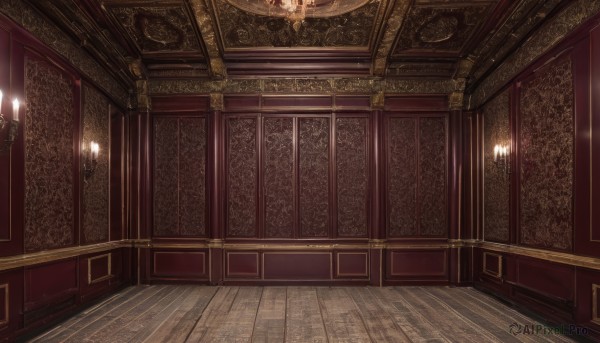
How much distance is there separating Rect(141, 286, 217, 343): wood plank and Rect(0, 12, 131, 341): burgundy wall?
3.93 ft

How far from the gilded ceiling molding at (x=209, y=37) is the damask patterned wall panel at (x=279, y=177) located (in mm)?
1125

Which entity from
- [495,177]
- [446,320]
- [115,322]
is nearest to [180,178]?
[115,322]

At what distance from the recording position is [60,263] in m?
4.84

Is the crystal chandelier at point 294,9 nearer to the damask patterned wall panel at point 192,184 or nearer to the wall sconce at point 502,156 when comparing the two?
the damask patterned wall panel at point 192,184

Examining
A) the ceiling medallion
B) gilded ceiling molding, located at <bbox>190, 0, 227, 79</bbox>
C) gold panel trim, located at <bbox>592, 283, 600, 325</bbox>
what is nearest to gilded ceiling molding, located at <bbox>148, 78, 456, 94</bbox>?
gilded ceiling molding, located at <bbox>190, 0, 227, 79</bbox>

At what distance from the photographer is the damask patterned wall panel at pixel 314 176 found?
22.5 feet

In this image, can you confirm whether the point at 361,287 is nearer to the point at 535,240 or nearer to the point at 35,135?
the point at 535,240

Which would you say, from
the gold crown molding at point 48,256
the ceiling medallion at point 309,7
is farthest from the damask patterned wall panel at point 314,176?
the gold crown molding at point 48,256

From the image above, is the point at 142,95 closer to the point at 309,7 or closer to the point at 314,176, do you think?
the point at 314,176

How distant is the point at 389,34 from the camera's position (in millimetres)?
5820

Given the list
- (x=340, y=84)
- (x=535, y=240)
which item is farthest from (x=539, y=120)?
(x=340, y=84)

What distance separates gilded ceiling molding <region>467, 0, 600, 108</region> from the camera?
4.13 m

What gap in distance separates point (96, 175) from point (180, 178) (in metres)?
1.35

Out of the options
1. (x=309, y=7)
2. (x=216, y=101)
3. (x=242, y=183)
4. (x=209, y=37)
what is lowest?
(x=242, y=183)
